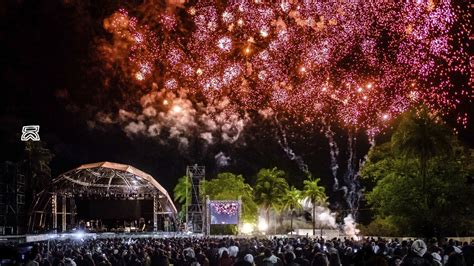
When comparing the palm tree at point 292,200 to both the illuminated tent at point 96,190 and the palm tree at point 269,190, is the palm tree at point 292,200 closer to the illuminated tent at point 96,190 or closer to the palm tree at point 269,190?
the palm tree at point 269,190

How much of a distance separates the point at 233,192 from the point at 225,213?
71.4 ft

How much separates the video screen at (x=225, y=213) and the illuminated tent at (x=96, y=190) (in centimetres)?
695

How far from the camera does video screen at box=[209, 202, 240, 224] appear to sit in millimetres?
51750

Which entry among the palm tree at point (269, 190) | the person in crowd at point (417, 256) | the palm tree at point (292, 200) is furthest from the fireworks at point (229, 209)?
the person in crowd at point (417, 256)

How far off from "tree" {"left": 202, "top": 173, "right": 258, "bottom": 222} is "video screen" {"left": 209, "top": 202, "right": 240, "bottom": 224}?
67.0ft

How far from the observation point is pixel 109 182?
60.1 meters

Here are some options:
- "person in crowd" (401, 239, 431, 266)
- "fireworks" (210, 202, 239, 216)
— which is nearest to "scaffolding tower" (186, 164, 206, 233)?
"fireworks" (210, 202, 239, 216)

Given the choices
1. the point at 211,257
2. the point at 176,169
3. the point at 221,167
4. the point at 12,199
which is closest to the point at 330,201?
the point at 221,167

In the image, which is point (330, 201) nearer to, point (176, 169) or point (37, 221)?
point (176, 169)

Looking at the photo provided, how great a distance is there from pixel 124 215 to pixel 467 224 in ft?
108

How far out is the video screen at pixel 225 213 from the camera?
51750 millimetres

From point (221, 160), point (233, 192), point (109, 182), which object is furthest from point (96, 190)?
point (221, 160)

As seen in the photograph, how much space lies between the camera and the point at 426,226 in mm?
44625

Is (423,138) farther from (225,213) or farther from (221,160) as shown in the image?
(221,160)
